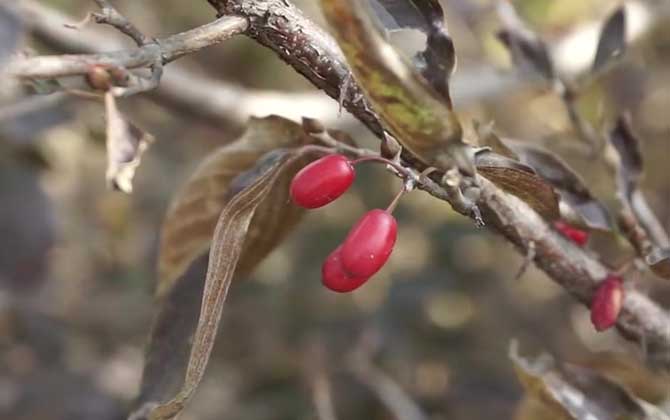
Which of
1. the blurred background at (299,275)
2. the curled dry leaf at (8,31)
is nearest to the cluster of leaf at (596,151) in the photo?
the curled dry leaf at (8,31)

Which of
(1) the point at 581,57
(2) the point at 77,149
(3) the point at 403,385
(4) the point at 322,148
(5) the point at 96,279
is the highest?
(4) the point at 322,148

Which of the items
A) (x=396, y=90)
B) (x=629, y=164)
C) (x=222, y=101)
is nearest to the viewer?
(x=396, y=90)

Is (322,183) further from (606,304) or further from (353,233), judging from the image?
(606,304)

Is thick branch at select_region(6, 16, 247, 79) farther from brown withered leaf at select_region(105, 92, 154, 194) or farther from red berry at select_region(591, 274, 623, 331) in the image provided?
red berry at select_region(591, 274, 623, 331)

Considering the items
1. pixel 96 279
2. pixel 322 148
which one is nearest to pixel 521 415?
pixel 322 148

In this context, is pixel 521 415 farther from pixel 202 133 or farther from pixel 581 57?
pixel 202 133

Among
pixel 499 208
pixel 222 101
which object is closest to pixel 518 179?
pixel 499 208
